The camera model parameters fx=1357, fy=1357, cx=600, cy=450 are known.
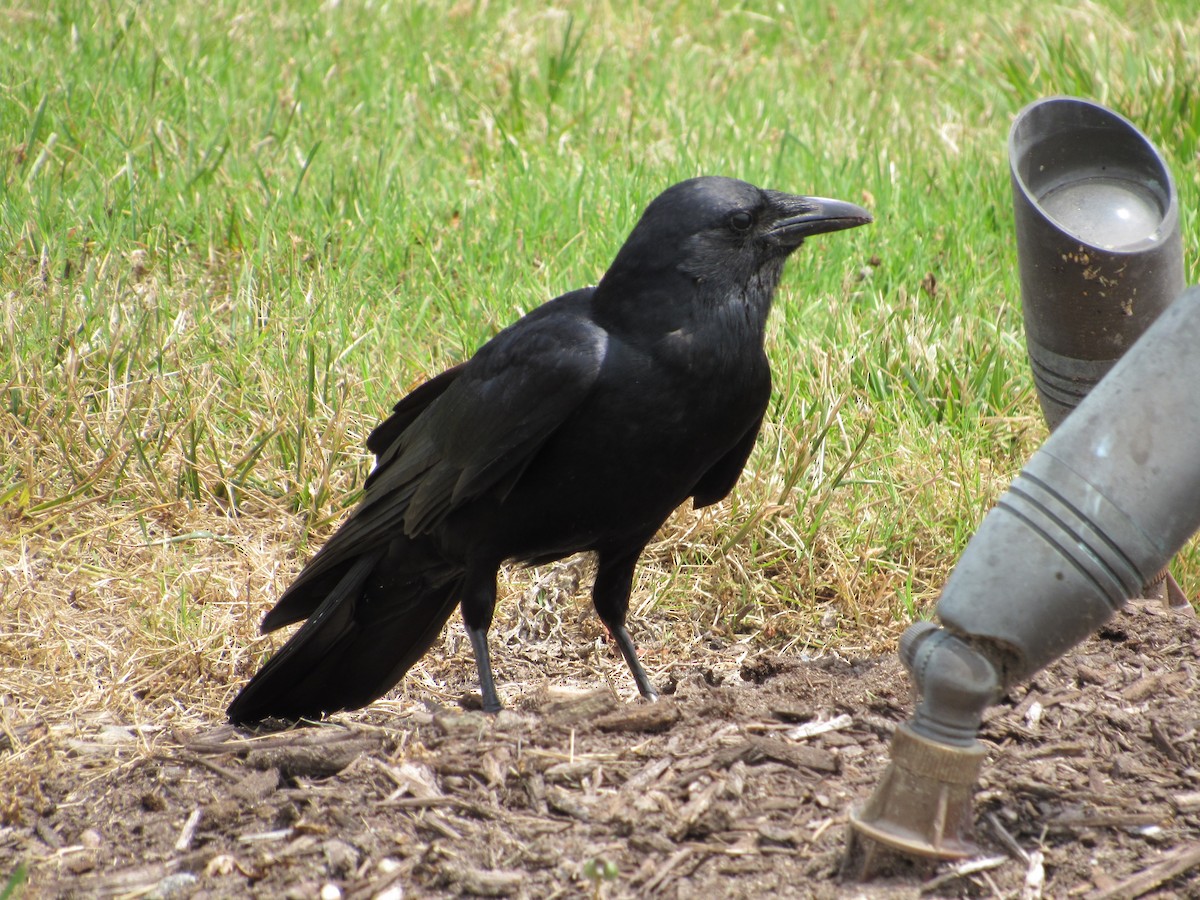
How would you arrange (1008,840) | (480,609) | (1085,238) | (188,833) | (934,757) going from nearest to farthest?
(934,757), (1008,840), (188,833), (1085,238), (480,609)

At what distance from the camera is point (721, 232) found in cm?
364

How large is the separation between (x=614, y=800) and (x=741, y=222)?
1.65 meters

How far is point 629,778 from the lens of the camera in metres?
2.84

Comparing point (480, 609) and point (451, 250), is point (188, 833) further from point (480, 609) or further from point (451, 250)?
point (451, 250)

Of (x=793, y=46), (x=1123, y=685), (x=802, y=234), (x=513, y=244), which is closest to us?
(x=1123, y=685)

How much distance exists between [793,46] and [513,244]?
3.59 meters

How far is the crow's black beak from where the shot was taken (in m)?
3.75

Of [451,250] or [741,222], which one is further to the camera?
[451,250]

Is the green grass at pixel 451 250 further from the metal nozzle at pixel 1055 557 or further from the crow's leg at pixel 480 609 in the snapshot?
the metal nozzle at pixel 1055 557

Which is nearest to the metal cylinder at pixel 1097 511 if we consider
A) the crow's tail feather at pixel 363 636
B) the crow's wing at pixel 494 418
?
the crow's wing at pixel 494 418

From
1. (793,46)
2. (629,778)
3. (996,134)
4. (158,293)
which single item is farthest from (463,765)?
(793,46)

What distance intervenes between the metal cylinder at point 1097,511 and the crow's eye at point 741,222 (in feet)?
5.09

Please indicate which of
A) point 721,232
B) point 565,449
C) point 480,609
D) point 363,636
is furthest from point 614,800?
point 721,232

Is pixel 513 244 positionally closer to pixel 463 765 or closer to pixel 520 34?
pixel 520 34
